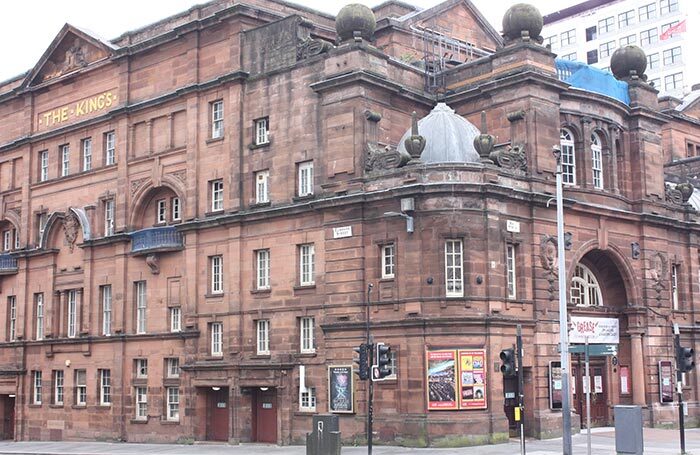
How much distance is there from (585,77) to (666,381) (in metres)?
13.7

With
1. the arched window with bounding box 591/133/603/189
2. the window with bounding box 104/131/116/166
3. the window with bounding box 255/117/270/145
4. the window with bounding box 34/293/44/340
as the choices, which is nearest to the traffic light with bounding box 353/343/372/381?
the window with bounding box 255/117/270/145

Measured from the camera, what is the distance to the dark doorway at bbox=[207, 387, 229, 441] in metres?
42.0

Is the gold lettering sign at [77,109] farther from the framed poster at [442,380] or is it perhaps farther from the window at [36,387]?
the framed poster at [442,380]

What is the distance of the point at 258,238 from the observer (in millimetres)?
41625

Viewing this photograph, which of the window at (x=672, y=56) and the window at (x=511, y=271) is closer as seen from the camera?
the window at (x=511, y=271)

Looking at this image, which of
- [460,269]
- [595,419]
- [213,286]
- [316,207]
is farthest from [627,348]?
[213,286]

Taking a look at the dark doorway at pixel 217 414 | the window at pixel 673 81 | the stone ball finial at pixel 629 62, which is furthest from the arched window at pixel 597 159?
the window at pixel 673 81

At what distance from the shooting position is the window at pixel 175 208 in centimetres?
4584

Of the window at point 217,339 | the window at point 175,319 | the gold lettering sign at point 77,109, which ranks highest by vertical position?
the gold lettering sign at point 77,109

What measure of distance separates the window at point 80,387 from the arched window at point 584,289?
78.5ft

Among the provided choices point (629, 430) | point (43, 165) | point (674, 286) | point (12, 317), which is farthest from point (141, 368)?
point (674, 286)

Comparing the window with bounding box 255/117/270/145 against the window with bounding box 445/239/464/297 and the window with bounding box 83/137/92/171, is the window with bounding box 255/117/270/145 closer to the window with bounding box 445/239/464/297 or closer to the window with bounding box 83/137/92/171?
the window with bounding box 445/239/464/297

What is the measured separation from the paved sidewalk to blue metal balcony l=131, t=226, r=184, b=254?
8.72 m

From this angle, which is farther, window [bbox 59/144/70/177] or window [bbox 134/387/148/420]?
window [bbox 59/144/70/177]
